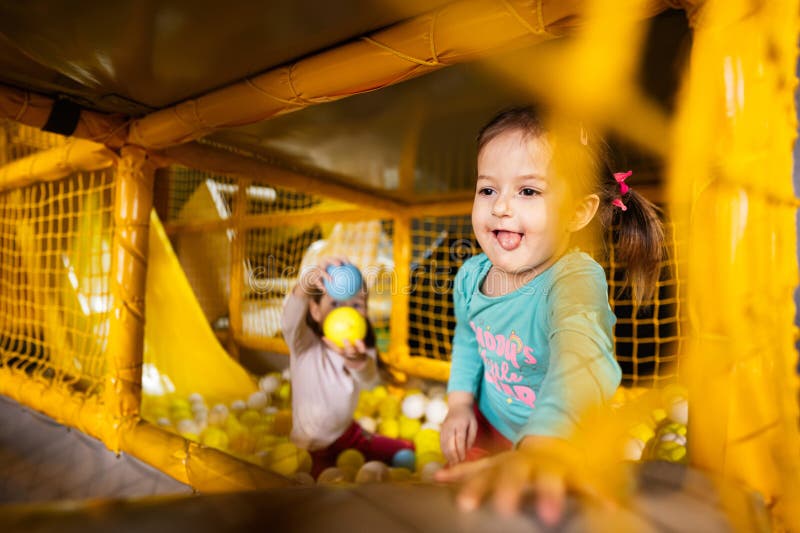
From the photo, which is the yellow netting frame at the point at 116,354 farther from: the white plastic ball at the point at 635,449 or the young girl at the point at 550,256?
the white plastic ball at the point at 635,449

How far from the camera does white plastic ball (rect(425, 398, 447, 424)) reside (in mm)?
1519

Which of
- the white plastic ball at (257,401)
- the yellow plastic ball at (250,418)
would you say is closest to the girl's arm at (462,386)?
the yellow plastic ball at (250,418)

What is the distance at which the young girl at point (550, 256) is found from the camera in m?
0.52

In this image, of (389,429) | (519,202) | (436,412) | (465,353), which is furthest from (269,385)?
(519,202)

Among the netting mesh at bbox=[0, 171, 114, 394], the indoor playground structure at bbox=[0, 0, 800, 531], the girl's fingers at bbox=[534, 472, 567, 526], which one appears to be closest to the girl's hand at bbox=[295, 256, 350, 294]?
the indoor playground structure at bbox=[0, 0, 800, 531]

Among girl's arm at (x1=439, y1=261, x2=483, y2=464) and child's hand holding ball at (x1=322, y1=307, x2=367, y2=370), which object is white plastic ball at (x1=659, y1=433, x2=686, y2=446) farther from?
child's hand holding ball at (x1=322, y1=307, x2=367, y2=370)

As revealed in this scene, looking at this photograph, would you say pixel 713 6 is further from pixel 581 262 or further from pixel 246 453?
pixel 246 453

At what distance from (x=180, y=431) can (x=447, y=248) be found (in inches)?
54.5

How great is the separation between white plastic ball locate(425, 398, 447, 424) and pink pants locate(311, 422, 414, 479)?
0.54 feet

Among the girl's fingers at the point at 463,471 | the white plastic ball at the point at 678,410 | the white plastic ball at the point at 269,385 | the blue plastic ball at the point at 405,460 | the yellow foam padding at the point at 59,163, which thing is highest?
the yellow foam padding at the point at 59,163

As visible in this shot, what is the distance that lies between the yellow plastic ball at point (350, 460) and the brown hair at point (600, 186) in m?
0.82

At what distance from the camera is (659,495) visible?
1.12ft

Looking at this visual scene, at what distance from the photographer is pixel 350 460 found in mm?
1196

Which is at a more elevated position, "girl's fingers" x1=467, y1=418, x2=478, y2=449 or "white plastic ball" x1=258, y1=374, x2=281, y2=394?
"girl's fingers" x1=467, y1=418, x2=478, y2=449
